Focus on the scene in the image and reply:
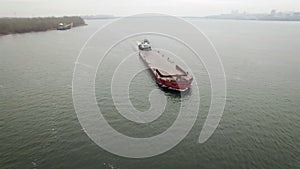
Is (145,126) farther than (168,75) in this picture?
No

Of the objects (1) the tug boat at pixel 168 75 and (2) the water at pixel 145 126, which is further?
(1) the tug boat at pixel 168 75

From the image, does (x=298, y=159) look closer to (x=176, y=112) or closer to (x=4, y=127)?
(x=176, y=112)

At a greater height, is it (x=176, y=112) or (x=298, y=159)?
(x=176, y=112)

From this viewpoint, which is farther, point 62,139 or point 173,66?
point 173,66

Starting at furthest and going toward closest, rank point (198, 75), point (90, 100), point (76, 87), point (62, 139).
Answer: point (198, 75) < point (76, 87) < point (90, 100) < point (62, 139)

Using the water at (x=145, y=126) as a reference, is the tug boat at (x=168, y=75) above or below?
above

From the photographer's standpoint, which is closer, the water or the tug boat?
the water

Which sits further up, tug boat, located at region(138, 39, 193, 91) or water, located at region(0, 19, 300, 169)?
tug boat, located at region(138, 39, 193, 91)

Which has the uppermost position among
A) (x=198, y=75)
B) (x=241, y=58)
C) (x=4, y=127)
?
(x=241, y=58)

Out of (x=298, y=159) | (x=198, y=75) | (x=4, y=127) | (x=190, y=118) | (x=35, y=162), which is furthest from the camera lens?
(x=198, y=75)

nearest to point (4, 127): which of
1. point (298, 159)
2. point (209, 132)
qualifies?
point (209, 132)

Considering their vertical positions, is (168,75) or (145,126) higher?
(168,75)
